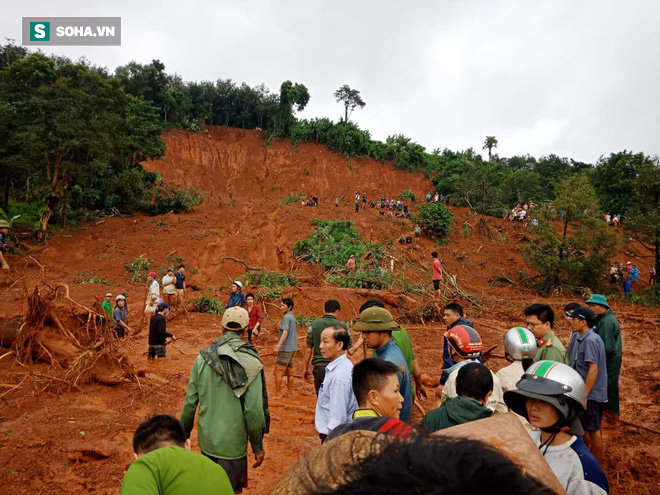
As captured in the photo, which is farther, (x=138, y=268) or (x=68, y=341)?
(x=138, y=268)

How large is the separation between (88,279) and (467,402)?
19.0 meters

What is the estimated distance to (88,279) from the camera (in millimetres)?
17594

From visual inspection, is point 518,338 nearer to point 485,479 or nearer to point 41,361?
point 485,479

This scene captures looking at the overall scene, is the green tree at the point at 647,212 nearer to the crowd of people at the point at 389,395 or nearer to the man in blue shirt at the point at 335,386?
the crowd of people at the point at 389,395

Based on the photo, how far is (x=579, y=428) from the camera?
209 centimetres

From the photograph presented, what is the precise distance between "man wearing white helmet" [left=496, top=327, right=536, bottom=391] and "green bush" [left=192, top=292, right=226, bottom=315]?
11.2m

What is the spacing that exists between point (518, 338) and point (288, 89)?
4057cm

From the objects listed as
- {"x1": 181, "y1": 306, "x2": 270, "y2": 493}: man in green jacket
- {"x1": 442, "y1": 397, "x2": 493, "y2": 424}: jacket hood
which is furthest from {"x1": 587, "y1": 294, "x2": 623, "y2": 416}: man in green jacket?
{"x1": 181, "y1": 306, "x2": 270, "y2": 493}: man in green jacket

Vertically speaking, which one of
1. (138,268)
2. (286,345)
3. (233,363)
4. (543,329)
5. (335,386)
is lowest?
(138,268)

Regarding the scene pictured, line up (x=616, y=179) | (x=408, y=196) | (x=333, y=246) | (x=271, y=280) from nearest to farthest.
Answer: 1. (x=271, y=280)
2. (x=333, y=246)
3. (x=616, y=179)
4. (x=408, y=196)

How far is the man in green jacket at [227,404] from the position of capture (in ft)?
9.71

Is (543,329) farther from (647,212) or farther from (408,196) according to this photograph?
(408,196)

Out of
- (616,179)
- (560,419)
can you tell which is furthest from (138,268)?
(616,179)

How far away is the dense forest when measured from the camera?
1802 centimetres
